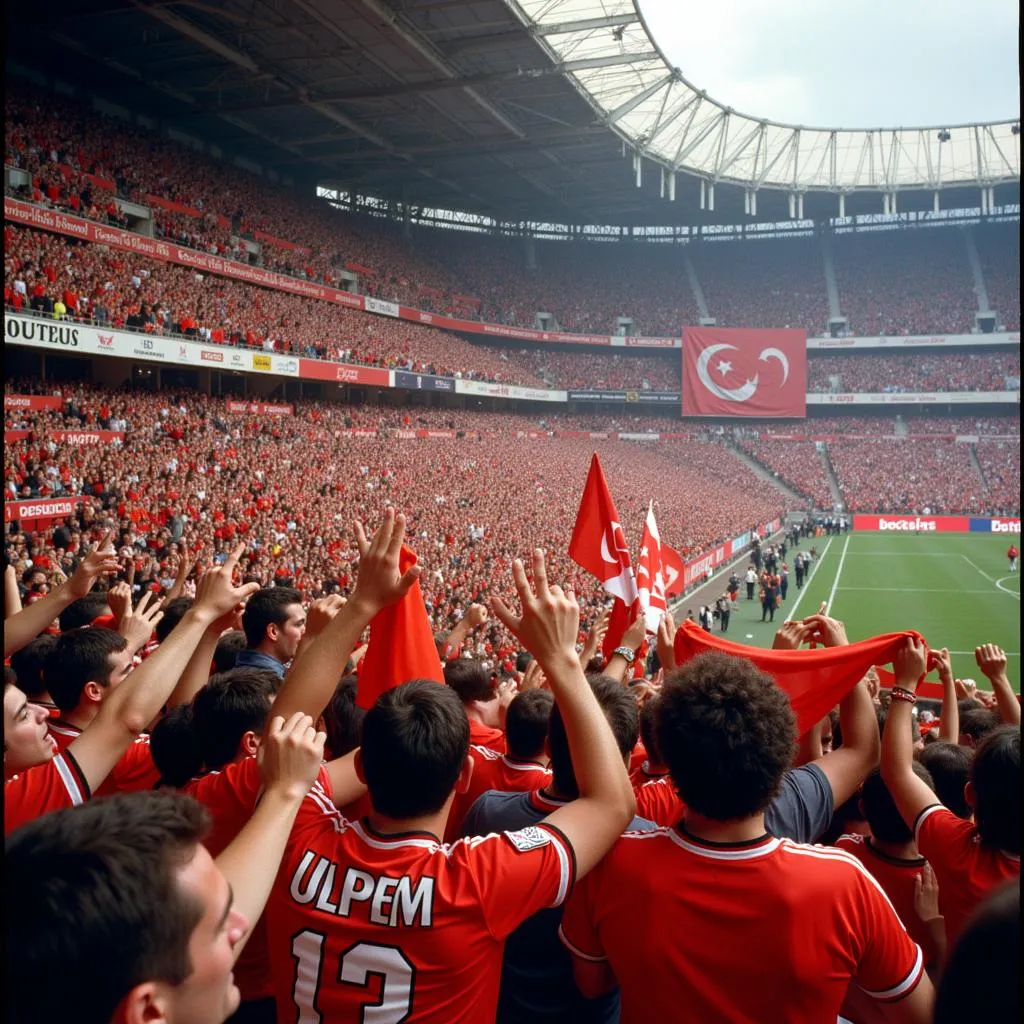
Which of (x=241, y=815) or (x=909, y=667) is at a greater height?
(x=909, y=667)

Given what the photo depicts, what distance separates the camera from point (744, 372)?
190 ft

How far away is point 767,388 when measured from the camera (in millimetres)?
57469

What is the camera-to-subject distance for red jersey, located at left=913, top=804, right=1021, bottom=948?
2.67 m

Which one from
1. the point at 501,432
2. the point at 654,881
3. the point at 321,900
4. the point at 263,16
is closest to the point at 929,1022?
the point at 654,881

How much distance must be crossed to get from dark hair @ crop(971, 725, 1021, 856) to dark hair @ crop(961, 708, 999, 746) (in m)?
3.30

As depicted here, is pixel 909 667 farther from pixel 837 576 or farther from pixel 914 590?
pixel 837 576

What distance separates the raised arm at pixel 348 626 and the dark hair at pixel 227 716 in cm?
72

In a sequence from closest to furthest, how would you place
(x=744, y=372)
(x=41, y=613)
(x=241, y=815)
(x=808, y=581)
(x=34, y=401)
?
(x=241, y=815) → (x=41, y=613) → (x=34, y=401) → (x=808, y=581) → (x=744, y=372)

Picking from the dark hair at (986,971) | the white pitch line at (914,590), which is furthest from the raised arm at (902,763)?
the white pitch line at (914,590)

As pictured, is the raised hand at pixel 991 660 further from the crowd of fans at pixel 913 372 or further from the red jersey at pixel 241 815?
the crowd of fans at pixel 913 372

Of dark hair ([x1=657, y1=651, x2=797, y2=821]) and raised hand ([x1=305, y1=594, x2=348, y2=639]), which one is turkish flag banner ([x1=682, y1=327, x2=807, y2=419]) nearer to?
raised hand ([x1=305, y1=594, x2=348, y2=639])

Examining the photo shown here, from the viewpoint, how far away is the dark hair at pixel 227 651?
5.71m

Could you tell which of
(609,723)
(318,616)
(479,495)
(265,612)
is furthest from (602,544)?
(479,495)

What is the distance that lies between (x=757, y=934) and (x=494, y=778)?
5.72ft
